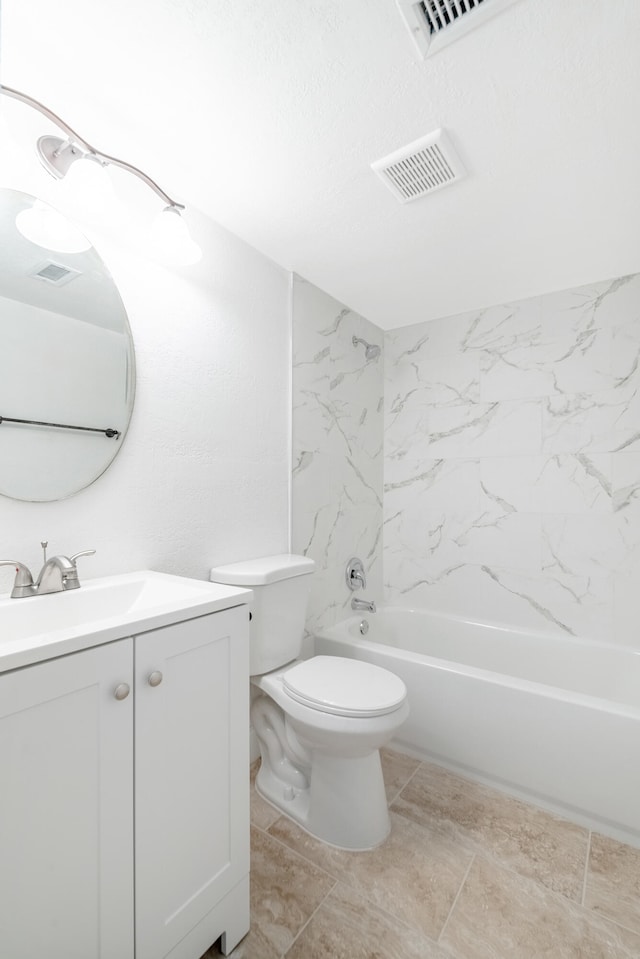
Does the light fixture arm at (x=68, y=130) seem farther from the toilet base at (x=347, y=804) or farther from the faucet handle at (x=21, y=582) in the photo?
the toilet base at (x=347, y=804)

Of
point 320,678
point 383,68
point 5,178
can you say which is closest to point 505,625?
point 320,678

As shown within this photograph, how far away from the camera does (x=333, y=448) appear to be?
2322 mm

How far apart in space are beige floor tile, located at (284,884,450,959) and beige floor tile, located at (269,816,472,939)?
1.3 inches

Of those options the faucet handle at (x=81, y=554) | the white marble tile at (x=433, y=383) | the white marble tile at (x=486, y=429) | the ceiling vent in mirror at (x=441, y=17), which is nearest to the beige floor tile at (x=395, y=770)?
the faucet handle at (x=81, y=554)

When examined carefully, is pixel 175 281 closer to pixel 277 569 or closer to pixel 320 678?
pixel 277 569

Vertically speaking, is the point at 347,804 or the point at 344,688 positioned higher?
the point at 344,688

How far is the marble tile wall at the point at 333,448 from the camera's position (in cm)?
210

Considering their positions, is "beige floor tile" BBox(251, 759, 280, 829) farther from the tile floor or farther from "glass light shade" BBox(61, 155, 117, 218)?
"glass light shade" BBox(61, 155, 117, 218)

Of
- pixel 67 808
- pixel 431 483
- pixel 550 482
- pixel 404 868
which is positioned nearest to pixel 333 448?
pixel 431 483

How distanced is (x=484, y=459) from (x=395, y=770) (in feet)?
5.32

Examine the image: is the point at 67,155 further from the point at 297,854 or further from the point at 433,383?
the point at 297,854

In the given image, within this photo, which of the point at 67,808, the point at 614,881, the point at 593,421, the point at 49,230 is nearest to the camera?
the point at 67,808

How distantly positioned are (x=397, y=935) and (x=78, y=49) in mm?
2425

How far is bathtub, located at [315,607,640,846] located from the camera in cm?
141
